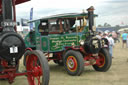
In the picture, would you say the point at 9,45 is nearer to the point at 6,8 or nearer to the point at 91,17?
the point at 6,8

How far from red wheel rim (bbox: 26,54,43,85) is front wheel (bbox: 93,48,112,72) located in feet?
9.01

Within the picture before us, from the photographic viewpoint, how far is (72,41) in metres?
5.54

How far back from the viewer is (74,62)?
16.7ft

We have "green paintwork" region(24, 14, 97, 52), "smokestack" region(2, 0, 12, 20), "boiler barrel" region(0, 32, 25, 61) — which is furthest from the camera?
"green paintwork" region(24, 14, 97, 52)

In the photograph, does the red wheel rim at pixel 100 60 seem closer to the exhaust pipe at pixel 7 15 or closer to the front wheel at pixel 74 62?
the front wheel at pixel 74 62

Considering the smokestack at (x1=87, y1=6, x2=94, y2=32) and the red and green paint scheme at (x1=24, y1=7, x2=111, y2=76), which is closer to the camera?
the red and green paint scheme at (x1=24, y1=7, x2=111, y2=76)

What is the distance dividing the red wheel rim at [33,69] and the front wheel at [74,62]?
192 centimetres

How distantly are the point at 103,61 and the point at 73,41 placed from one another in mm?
1063

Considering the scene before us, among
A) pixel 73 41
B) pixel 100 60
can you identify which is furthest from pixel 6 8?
pixel 100 60

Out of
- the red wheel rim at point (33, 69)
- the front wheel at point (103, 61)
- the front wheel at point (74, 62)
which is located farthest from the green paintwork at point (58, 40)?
the red wheel rim at point (33, 69)

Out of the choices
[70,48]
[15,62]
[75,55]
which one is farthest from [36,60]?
[70,48]

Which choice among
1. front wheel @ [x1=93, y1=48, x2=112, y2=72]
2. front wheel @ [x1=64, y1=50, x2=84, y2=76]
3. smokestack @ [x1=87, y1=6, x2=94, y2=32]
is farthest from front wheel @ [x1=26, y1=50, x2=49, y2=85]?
front wheel @ [x1=93, y1=48, x2=112, y2=72]

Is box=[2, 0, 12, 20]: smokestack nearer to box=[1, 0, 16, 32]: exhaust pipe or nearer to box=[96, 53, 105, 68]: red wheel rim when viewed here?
box=[1, 0, 16, 32]: exhaust pipe

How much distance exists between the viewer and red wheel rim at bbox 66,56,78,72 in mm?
5092
